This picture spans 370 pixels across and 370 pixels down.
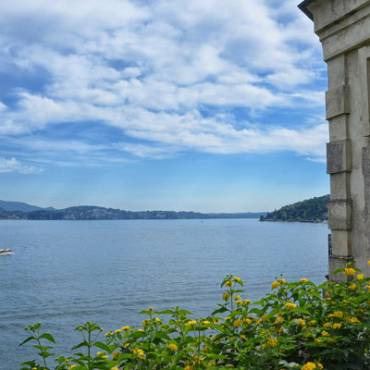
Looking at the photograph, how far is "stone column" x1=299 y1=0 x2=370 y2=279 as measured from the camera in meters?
7.50

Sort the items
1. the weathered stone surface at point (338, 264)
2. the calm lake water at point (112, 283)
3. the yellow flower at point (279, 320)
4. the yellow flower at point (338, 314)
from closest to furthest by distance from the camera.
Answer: the yellow flower at point (338, 314), the yellow flower at point (279, 320), the weathered stone surface at point (338, 264), the calm lake water at point (112, 283)

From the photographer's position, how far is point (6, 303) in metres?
52.8

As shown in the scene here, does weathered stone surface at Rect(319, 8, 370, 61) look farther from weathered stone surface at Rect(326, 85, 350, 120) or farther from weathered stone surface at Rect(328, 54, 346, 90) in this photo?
weathered stone surface at Rect(326, 85, 350, 120)

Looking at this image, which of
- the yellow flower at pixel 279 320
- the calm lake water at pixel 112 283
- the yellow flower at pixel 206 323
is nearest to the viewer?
the yellow flower at pixel 206 323

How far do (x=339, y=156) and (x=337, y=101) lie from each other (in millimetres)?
901

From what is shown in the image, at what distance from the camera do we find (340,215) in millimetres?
7875

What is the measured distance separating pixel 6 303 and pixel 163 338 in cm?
5322

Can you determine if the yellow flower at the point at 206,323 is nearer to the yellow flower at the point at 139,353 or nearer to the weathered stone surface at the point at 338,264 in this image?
the yellow flower at the point at 139,353

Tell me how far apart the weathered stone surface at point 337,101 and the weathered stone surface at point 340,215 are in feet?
4.73

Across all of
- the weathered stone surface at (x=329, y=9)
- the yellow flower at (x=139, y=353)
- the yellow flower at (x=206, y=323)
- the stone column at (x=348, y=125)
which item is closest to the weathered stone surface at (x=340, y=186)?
the stone column at (x=348, y=125)

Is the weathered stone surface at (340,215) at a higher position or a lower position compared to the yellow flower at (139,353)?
higher

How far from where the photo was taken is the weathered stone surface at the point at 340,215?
7751mm

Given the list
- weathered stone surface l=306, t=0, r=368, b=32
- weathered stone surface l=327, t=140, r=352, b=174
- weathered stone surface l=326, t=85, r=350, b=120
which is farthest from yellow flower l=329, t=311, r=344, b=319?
weathered stone surface l=306, t=0, r=368, b=32

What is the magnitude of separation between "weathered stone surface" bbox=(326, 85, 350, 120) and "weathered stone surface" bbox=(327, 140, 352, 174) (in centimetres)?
48
